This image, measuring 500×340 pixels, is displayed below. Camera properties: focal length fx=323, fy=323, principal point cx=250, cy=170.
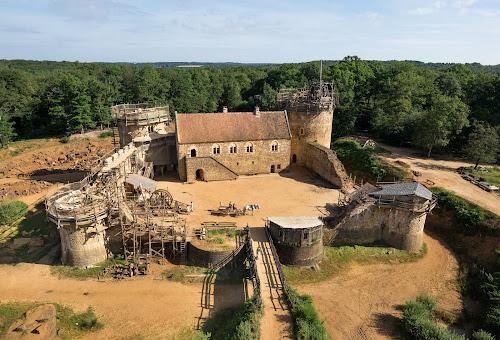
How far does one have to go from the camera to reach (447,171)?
3981 cm

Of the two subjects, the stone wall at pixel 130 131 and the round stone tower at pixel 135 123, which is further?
the stone wall at pixel 130 131

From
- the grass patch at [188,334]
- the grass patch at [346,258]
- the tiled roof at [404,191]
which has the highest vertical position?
the tiled roof at [404,191]

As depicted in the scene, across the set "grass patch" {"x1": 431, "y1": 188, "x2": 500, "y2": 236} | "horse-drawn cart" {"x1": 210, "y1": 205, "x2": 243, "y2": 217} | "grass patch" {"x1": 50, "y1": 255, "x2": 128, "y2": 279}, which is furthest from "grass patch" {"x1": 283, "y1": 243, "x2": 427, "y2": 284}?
"grass patch" {"x1": 50, "y1": 255, "x2": 128, "y2": 279}

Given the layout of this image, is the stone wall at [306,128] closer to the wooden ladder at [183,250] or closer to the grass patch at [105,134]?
the wooden ladder at [183,250]

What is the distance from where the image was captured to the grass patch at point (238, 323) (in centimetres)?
1745

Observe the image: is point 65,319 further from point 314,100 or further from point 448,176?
point 448,176

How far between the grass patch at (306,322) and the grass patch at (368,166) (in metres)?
22.7

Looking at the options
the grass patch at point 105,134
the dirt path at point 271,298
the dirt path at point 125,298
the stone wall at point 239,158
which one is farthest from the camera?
the grass patch at point 105,134

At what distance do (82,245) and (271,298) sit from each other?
15180 mm

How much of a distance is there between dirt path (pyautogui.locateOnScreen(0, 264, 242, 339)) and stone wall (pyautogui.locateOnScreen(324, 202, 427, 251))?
10.5 m

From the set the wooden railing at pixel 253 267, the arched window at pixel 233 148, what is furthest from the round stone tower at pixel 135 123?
the wooden railing at pixel 253 267

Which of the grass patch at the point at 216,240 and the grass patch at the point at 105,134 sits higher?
the grass patch at the point at 105,134

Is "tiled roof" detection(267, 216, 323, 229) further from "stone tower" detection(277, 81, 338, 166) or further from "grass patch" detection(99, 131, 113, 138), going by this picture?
"grass patch" detection(99, 131, 113, 138)

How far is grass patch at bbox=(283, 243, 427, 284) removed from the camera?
25.2m
